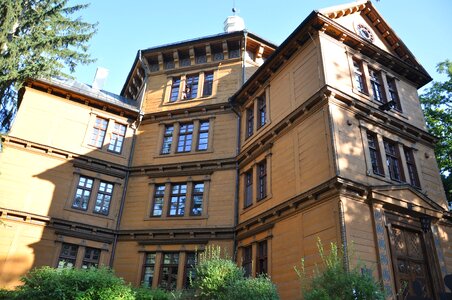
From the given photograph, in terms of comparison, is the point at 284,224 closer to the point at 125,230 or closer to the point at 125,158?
the point at 125,230

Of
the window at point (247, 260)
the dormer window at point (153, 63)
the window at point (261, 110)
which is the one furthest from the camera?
the dormer window at point (153, 63)

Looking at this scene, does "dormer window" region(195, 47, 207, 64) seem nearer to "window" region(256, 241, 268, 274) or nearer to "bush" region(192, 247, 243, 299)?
"window" region(256, 241, 268, 274)

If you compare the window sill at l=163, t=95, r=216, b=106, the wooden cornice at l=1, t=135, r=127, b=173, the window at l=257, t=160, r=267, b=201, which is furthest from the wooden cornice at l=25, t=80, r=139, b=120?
the window at l=257, t=160, r=267, b=201

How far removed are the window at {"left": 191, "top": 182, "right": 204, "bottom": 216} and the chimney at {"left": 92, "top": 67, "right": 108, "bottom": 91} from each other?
993 centimetres

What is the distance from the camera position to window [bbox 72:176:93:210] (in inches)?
717

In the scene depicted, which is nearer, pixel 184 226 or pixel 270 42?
pixel 184 226

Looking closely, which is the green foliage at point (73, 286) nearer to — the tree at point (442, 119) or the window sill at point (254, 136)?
the window sill at point (254, 136)

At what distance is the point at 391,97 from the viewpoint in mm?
16734

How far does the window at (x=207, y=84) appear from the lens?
70.2 ft

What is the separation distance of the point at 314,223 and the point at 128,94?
18219mm

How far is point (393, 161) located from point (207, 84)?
37.3 feet

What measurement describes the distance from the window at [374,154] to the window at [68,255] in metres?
14.0

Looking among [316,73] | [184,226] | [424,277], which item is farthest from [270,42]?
[424,277]

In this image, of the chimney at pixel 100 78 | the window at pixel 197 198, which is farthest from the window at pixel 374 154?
the chimney at pixel 100 78
